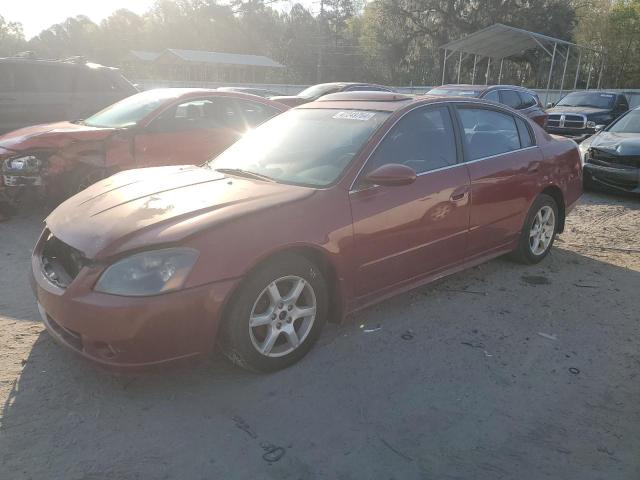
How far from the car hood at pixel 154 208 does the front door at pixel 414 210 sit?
51 cm

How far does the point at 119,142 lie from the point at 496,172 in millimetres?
4268

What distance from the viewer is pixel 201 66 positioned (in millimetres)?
44406

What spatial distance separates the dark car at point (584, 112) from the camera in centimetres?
1354

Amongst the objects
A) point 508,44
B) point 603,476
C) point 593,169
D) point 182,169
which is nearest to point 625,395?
point 603,476

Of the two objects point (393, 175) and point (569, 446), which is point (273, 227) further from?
point (569, 446)

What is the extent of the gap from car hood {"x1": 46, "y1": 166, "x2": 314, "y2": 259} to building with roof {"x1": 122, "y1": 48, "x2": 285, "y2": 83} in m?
39.4

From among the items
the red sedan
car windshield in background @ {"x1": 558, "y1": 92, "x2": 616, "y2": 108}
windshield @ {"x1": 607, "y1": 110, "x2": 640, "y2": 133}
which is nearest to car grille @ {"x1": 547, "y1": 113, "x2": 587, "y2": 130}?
car windshield in background @ {"x1": 558, "y1": 92, "x2": 616, "y2": 108}

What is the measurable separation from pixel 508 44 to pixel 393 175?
2751 cm

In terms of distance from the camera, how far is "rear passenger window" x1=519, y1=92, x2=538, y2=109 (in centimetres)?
1268

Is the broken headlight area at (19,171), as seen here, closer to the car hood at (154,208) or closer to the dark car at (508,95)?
the car hood at (154,208)

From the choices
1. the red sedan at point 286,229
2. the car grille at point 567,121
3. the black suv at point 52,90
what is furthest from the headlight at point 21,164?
the car grille at point 567,121

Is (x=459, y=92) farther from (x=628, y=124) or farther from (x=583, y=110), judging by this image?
(x=583, y=110)

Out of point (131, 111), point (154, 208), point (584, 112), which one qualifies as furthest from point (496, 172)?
point (584, 112)

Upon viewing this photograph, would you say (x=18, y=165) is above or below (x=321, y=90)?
below
